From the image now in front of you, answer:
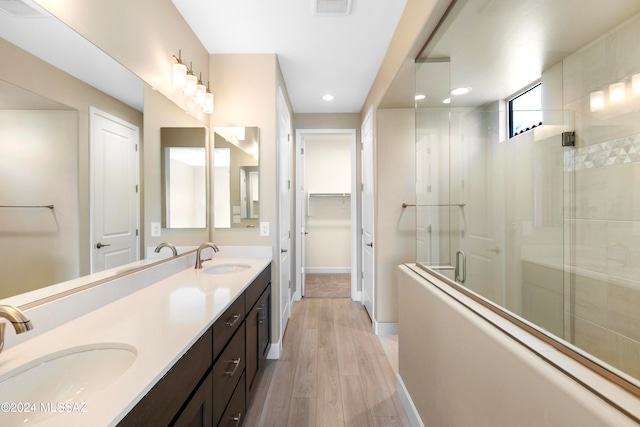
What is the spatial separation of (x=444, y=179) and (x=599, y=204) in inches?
29.2

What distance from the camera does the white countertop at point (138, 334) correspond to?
0.57 meters

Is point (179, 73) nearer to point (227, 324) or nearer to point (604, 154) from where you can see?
point (227, 324)

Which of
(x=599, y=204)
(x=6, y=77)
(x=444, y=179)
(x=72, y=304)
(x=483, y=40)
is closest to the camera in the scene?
(x=6, y=77)

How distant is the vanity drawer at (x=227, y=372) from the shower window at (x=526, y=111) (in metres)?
2.03

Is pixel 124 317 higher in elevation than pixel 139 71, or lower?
lower

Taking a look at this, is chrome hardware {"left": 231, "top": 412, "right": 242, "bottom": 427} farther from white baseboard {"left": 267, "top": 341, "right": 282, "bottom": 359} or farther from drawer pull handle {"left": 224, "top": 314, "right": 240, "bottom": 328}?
white baseboard {"left": 267, "top": 341, "right": 282, "bottom": 359}

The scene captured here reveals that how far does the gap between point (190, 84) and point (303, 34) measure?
923 mm

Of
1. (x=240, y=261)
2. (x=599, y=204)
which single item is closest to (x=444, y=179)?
(x=599, y=204)

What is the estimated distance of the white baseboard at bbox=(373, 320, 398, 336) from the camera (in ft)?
9.22

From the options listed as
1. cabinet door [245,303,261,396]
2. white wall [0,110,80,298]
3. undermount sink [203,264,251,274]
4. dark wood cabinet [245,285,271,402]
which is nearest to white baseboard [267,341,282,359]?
dark wood cabinet [245,285,271,402]

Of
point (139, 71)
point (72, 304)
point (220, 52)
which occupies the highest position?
point (220, 52)

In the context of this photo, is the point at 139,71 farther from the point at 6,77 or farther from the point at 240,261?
the point at 240,261

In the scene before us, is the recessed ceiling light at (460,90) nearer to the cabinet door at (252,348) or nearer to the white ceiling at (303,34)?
the white ceiling at (303,34)

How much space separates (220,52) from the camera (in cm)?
234
